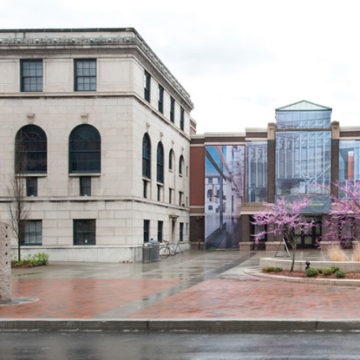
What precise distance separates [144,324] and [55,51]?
27.7 meters

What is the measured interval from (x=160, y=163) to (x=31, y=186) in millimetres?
11575

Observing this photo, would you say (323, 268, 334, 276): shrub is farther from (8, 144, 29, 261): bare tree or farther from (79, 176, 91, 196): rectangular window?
(79, 176, 91, 196): rectangular window

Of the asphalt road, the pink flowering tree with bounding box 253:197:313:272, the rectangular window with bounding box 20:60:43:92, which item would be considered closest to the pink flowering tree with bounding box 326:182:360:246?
the pink flowering tree with bounding box 253:197:313:272

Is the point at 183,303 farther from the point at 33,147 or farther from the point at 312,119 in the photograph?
the point at 312,119

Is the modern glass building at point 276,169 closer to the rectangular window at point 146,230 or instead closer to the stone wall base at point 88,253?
the rectangular window at point 146,230

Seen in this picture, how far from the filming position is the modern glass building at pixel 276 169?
169 ft

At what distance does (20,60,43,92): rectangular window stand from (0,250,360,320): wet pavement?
54.2ft

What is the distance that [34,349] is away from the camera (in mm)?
10281

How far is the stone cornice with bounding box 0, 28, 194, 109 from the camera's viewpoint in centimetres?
3634

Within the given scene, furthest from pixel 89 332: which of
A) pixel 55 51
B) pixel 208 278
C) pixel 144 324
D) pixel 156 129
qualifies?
pixel 156 129

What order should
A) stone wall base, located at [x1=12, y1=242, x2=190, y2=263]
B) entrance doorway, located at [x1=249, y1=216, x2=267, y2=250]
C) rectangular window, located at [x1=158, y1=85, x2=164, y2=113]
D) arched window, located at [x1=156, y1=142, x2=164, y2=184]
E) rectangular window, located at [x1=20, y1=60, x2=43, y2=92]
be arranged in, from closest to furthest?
stone wall base, located at [x1=12, y1=242, x2=190, y2=263], rectangular window, located at [x1=20, y1=60, x2=43, y2=92], arched window, located at [x1=156, y1=142, x2=164, y2=184], rectangular window, located at [x1=158, y1=85, x2=164, y2=113], entrance doorway, located at [x1=249, y1=216, x2=267, y2=250]

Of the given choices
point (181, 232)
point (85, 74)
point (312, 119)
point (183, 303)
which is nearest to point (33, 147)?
point (85, 74)

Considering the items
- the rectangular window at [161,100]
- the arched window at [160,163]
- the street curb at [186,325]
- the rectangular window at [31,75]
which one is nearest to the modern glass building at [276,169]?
the arched window at [160,163]

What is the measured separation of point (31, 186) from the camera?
3684 cm
